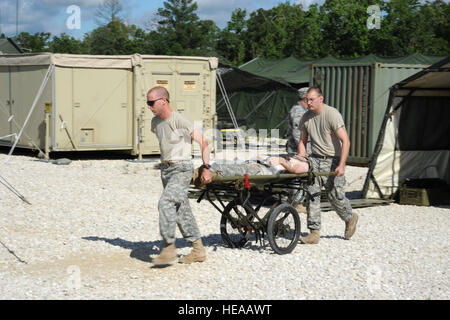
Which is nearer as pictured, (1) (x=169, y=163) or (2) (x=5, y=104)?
(1) (x=169, y=163)

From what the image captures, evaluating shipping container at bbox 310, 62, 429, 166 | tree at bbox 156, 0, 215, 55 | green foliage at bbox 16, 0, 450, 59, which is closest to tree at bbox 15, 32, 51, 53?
green foliage at bbox 16, 0, 450, 59

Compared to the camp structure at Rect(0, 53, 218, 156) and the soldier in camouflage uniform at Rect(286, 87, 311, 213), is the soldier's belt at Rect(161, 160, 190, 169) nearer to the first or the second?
the soldier in camouflage uniform at Rect(286, 87, 311, 213)

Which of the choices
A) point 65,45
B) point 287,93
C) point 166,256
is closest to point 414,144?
point 166,256

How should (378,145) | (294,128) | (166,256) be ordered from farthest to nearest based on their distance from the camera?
A: (378,145) → (294,128) → (166,256)

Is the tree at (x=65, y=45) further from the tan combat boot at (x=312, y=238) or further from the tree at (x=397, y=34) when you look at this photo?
the tan combat boot at (x=312, y=238)

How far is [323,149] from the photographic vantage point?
830cm

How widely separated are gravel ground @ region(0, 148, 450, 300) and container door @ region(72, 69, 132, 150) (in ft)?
17.2

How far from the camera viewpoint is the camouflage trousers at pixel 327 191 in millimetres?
8266

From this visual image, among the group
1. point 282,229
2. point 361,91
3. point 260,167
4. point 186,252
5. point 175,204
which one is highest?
point 361,91

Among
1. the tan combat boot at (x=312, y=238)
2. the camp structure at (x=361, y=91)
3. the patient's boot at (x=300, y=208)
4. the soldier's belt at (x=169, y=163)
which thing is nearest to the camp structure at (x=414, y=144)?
the camp structure at (x=361, y=91)

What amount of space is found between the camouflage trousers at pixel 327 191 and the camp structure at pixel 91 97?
9.74m

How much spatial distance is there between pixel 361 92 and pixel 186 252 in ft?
27.3

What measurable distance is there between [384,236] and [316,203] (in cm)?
133

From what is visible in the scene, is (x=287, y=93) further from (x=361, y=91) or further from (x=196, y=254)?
(x=196, y=254)
